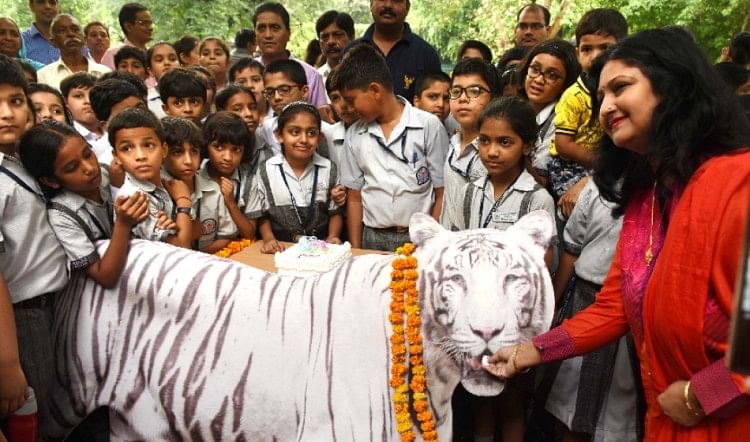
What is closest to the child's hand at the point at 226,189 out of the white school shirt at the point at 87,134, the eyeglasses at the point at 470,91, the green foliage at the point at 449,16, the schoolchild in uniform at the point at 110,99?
the schoolchild in uniform at the point at 110,99

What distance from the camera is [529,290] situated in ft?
4.83

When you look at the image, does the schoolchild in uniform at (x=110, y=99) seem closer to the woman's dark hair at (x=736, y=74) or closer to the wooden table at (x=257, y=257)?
the wooden table at (x=257, y=257)

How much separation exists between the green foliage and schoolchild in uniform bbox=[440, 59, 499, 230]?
4208 mm

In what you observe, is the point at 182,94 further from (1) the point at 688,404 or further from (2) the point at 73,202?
(1) the point at 688,404

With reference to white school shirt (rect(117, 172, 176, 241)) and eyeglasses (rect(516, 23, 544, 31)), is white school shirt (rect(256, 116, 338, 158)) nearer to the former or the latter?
Answer: white school shirt (rect(117, 172, 176, 241))

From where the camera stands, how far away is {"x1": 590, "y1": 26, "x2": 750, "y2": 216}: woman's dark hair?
133cm

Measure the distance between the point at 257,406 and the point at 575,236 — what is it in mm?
1377

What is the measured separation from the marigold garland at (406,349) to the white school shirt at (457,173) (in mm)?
1094

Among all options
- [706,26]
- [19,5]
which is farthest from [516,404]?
[19,5]

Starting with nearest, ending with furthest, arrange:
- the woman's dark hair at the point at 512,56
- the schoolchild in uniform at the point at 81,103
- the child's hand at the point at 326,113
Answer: the schoolchild in uniform at the point at 81,103
the child's hand at the point at 326,113
the woman's dark hair at the point at 512,56

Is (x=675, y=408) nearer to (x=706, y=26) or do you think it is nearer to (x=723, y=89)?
(x=723, y=89)

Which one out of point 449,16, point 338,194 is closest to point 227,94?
point 338,194

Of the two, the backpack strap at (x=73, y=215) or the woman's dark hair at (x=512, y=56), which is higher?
the woman's dark hair at (x=512, y=56)

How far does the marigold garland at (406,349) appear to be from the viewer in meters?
1.55
